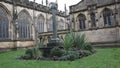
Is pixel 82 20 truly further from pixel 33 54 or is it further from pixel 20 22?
pixel 33 54

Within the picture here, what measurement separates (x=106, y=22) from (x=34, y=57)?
53.5 ft

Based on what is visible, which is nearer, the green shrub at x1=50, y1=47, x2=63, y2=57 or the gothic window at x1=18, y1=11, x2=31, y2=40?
the green shrub at x1=50, y1=47, x2=63, y2=57

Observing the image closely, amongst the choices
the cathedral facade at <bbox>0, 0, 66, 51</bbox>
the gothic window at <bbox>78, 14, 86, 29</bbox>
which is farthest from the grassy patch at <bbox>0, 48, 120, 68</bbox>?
the gothic window at <bbox>78, 14, 86, 29</bbox>

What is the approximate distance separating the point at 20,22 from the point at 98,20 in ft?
45.0

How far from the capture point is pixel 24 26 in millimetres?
30969

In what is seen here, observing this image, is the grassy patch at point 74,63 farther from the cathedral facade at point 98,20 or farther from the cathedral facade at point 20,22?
the cathedral facade at point 20,22

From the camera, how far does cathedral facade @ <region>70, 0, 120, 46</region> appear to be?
22922 millimetres

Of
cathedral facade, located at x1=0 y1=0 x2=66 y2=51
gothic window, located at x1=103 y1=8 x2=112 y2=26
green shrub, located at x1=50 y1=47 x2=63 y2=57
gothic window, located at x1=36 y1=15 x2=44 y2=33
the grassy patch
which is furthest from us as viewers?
gothic window, located at x1=36 y1=15 x2=44 y2=33

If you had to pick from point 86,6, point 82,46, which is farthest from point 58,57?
point 86,6

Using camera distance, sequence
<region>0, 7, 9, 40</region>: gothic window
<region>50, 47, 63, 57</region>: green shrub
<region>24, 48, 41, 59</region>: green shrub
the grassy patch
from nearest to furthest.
Result: the grassy patch < <region>50, 47, 63, 57</region>: green shrub < <region>24, 48, 41, 59</region>: green shrub < <region>0, 7, 9, 40</region>: gothic window

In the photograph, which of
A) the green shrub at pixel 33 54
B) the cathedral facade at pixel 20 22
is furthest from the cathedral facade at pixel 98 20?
the green shrub at pixel 33 54

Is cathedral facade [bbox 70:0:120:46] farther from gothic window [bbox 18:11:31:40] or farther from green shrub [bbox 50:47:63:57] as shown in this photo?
green shrub [bbox 50:47:63:57]

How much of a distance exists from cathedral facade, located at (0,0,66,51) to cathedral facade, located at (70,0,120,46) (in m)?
8.12

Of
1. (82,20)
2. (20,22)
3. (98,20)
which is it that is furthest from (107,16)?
(20,22)
